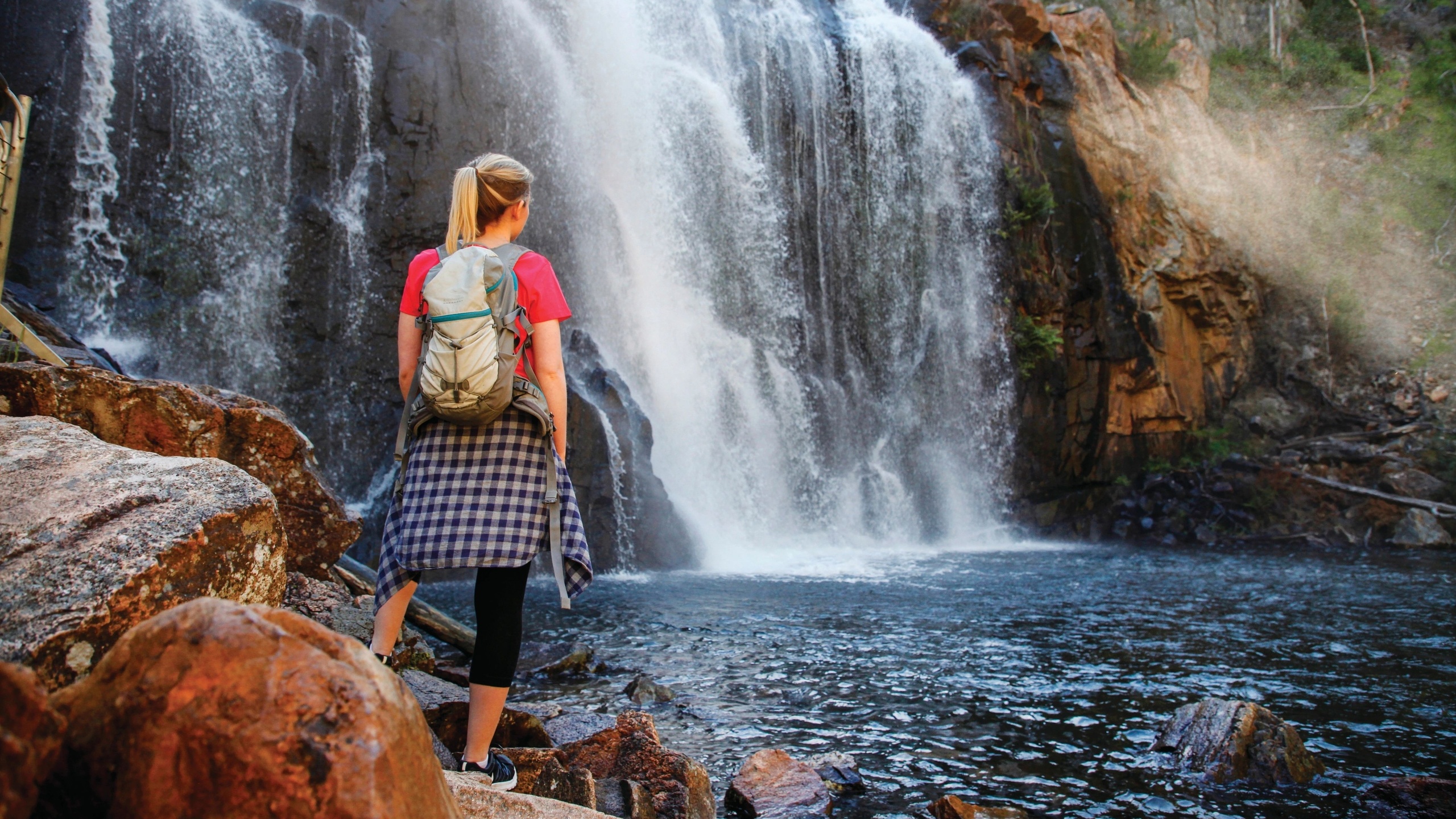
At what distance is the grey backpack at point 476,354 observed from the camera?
7.02 ft

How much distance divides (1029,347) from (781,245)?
484 cm

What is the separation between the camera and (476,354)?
214cm

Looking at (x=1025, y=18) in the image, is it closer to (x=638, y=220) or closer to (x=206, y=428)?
(x=638, y=220)

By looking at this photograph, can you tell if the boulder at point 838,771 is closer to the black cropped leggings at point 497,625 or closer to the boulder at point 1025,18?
the black cropped leggings at point 497,625

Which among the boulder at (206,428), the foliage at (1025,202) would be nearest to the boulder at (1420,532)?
the foliage at (1025,202)

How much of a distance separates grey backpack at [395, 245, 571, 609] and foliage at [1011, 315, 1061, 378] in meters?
13.9

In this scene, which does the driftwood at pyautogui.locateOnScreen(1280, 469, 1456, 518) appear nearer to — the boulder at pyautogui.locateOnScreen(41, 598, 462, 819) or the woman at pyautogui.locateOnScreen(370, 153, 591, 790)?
the woman at pyautogui.locateOnScreen(370, 153, 591, 790)

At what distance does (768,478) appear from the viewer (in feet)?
40.8

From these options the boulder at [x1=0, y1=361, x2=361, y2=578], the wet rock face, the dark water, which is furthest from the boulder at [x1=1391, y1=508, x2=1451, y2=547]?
the boulder at [x1=0, y1=361, x2=361, y2=578]

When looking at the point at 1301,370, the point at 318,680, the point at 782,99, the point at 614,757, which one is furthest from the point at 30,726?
the point at 1301,370

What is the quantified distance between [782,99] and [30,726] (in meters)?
15.0

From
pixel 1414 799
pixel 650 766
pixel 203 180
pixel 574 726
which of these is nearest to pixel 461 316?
pixel 650 766

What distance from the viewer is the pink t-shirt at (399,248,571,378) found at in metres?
2.33

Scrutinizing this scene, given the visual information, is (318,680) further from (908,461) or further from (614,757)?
(908,461)
